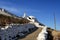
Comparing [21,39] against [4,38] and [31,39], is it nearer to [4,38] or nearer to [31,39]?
[31,39]

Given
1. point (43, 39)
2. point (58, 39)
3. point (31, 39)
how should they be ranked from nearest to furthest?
point (43, 39) < point (31, 39) < point (58, 39)

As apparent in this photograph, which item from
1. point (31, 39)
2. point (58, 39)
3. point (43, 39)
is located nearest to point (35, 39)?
point (31, 39)

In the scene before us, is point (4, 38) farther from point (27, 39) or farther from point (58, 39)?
point (58, 39)

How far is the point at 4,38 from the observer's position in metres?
16.3

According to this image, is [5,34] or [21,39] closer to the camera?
[5,34]

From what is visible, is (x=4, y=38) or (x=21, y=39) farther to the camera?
(x=21, y=39)

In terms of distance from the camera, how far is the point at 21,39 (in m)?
22.0

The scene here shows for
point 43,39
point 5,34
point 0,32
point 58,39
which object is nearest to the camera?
point 0,32

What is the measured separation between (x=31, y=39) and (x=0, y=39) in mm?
7584

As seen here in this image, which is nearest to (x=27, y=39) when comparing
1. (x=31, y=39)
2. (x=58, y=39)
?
(x=31, y=39)

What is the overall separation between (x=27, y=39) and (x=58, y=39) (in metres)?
4.79

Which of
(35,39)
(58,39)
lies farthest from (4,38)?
(58,39)

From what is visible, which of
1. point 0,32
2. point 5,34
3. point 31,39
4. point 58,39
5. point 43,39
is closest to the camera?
point 0,32

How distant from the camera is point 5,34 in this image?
16750 mm
